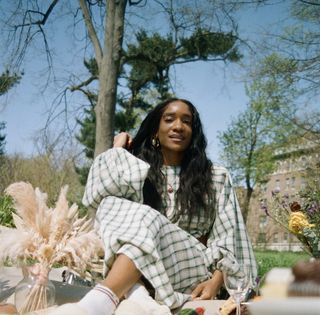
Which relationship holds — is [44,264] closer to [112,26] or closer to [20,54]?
[112,26]

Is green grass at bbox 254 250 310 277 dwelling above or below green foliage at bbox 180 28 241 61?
below

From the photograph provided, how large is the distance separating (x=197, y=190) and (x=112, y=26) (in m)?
4.47

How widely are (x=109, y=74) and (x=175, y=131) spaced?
3654 mm

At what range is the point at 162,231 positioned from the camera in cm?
217

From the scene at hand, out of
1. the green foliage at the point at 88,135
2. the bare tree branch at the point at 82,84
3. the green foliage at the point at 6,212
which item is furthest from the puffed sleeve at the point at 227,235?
the green foliage at the point at 88,135

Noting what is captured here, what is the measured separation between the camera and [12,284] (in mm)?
2277

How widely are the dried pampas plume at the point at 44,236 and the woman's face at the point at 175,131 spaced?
1.11 meters

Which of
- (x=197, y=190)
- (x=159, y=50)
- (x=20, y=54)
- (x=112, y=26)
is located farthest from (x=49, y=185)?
(x=197, y=190)

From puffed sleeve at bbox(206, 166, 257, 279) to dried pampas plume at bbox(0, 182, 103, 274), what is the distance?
0.79m

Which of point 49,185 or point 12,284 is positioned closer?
point 12,284

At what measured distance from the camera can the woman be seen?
197 cm

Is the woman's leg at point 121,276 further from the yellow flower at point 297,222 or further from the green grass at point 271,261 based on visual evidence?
the green grass at point 271,261

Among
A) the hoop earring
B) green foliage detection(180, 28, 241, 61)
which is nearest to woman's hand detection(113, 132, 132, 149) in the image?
the hoop earring

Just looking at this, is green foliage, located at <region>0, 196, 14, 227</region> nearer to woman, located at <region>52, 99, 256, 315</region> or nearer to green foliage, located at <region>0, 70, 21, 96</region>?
green foliage, located at <region>0, 70, 21, 96</region>
